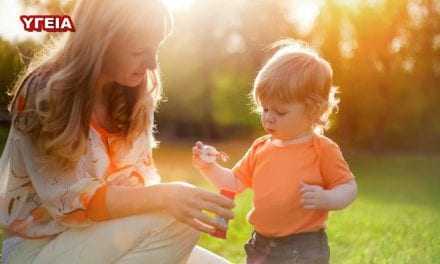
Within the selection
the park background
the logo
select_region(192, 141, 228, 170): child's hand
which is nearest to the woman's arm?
select_region(192, 141, 228, 170): child's hand

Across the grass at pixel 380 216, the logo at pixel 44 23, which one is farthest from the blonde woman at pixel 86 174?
the grass at pixel 380 216

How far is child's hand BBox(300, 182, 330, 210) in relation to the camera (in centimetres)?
312

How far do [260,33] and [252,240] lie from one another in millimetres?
9858

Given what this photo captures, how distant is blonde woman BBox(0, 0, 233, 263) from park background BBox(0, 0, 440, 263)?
303cm

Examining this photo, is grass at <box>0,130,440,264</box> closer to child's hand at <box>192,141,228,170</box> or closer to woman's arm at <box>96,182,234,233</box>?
child's hand at <box>192,141,228,170</box>

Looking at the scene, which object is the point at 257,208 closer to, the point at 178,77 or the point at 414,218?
the point at 414,218

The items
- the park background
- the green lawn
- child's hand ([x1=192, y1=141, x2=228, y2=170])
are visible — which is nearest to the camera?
child's hand ([x1=192, y1=141, x2=228, y2=170])

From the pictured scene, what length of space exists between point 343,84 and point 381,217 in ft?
16.9

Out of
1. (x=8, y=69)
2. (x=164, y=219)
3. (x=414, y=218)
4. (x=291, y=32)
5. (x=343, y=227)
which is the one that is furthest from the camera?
(x=291, y=32)

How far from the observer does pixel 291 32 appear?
12141mm

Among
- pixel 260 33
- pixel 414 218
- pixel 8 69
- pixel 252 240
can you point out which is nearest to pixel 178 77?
pixel 260 33

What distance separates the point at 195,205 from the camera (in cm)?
276

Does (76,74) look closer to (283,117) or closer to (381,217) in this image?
(283,117)

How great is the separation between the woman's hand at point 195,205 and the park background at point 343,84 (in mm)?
3193
